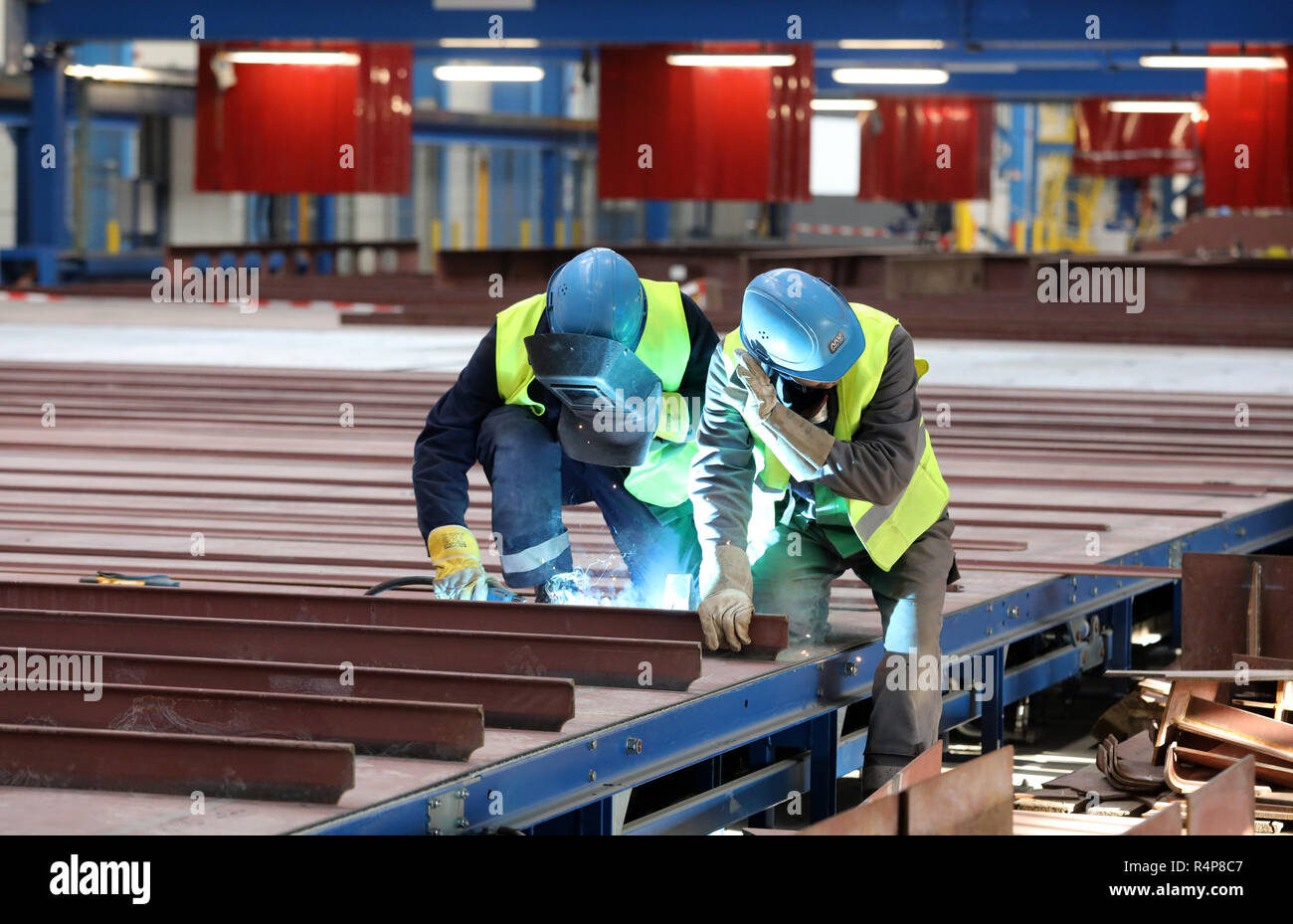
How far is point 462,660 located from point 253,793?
946 mm

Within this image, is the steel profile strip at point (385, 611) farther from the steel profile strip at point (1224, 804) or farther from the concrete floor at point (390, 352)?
the concrete floor at point (390, 352)

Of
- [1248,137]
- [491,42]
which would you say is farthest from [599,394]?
[1248,137]

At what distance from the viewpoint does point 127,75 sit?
74.3 feet

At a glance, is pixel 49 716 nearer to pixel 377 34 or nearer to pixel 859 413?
pixel 859 413

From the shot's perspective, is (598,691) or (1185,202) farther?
(1185,202)

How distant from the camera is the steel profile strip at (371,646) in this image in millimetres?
4078

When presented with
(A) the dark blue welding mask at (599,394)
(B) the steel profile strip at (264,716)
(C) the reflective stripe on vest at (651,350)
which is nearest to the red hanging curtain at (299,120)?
(C) the reflective stripe on vest at (651,350)

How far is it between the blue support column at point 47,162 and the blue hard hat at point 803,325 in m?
16.4

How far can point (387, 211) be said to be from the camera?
3228 centimetres

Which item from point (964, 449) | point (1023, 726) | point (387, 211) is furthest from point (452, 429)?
point (387, 211)

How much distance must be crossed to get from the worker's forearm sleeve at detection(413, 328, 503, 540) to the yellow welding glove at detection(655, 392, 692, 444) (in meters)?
0.42

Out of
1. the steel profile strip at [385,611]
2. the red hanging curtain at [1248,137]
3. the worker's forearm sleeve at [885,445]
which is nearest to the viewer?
the worker's forearm sleeve at [885,445]

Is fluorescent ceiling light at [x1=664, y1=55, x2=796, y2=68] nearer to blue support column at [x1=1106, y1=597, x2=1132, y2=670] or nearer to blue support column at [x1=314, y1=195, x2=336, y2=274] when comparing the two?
blue support column at [x1=314, y1=195, x2=336, y2=274]
